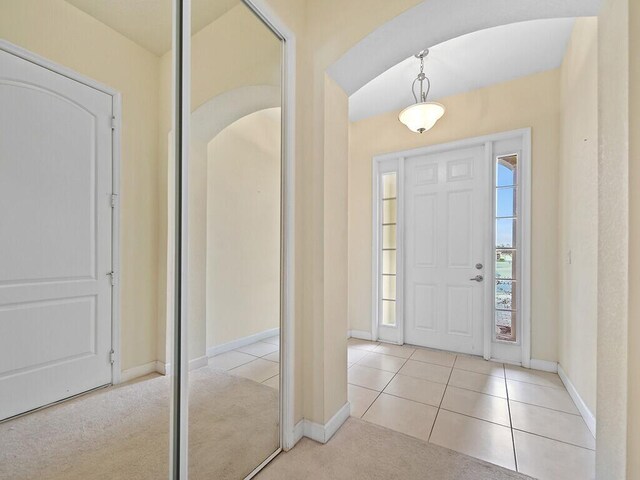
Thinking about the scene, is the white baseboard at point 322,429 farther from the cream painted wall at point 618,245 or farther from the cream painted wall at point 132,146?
the cream painted wall at point 618,245

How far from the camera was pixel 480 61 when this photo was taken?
2732 millimetres

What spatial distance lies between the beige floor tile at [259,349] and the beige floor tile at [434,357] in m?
2.07

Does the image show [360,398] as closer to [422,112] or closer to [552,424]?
[552,424]

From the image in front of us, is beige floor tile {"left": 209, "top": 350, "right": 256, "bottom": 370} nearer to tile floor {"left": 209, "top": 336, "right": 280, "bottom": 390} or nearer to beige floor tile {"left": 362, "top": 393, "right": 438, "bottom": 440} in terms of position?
tile floor {"left": 209, "top": 336, "right": 280, "bottom": 390}

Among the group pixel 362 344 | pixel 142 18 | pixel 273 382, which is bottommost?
pixel 362 344

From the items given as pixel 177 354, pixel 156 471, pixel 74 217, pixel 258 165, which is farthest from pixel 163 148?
pixel 156 471

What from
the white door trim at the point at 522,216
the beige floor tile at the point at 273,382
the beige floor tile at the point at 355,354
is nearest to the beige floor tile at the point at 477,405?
the white door trim at the point at 522,216

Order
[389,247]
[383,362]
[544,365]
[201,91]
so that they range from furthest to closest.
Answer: [389,247], [383,362], [544,365], [201,91]

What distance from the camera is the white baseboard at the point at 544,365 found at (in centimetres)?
275

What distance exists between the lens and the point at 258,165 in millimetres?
1578

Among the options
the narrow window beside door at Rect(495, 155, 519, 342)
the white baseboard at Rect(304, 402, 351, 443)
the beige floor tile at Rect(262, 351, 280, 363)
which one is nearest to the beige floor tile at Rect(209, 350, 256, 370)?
the beige floor tile at Rect(262, 351, 280, 363)

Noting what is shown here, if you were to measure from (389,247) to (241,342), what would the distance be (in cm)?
264

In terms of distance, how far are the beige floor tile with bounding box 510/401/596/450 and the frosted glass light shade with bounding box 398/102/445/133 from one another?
2505 mm

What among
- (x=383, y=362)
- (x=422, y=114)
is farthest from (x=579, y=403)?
(x=422, y=114)
